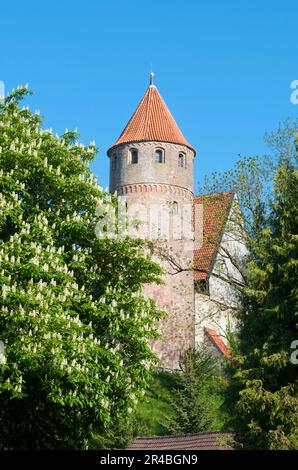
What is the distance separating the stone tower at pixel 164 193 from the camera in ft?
116

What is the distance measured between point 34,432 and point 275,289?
9.81 meters

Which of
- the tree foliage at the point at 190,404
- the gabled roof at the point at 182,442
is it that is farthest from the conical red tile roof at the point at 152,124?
the gabled roof at the point at 182,442

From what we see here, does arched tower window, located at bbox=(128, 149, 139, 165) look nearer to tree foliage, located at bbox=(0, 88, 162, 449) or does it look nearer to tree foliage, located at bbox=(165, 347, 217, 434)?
tree foliage, located at bbox=(165, 347, 217, 434)

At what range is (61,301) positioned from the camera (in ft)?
63.4

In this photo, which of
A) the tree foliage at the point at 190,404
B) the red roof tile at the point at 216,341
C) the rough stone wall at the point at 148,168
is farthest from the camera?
the red roof tile at the point at 216,341

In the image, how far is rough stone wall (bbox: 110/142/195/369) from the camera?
3544cm

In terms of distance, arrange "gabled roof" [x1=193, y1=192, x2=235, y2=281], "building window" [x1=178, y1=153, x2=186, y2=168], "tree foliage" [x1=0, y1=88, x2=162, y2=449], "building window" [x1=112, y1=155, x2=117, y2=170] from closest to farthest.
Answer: "tree foliage" [x1=0, y1=88, x2=162, y2=449]
"gabled roof" [x1=193, y1=192, x2=235, y2=281]
"building window" [x1=178, y1=153, x2=186, y2=168]
"building window" [x1=112, y1=155, x2=117, y2=170]

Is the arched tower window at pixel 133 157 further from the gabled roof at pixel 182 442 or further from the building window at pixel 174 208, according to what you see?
the gabled roof at pixel 182 442

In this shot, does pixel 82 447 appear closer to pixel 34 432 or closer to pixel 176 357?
pixel 34 432

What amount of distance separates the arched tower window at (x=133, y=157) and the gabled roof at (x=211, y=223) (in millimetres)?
4201

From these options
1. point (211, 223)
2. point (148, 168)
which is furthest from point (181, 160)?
point (211, 223)

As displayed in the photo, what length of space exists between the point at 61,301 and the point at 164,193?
18410 millimetres

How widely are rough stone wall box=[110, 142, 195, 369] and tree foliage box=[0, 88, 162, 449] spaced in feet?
36.9

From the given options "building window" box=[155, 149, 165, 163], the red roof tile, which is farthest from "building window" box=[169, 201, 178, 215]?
the red roof tile
